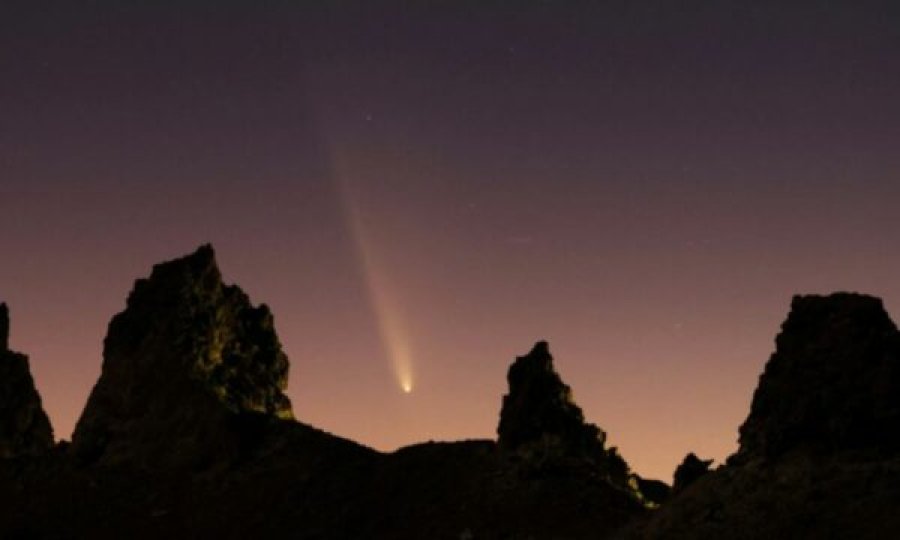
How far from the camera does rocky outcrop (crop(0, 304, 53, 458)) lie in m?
67.2

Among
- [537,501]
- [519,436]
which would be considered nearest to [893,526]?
[537,501]

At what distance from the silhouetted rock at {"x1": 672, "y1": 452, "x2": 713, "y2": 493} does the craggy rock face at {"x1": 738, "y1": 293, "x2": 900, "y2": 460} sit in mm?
8934

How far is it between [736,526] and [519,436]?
19444 mm

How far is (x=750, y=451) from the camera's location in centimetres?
3466

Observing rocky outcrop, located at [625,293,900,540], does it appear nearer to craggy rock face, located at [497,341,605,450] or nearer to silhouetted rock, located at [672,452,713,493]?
silhouetted rock, located at [672,452,713,493]

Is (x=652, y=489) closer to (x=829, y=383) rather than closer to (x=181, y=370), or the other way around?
(x=181, y=370)

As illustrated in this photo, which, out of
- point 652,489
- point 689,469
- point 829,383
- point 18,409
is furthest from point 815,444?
point 18,409

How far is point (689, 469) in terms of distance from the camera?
44.5 m

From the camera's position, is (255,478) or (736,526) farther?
(255,478)

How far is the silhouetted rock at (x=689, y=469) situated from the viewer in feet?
145

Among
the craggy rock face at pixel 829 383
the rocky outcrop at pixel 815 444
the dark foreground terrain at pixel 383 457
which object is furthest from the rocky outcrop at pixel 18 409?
the craggy rock face at pixel 829 383

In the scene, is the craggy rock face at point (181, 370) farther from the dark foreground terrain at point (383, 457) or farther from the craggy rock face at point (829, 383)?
the craggy rock face at point (829, 383)

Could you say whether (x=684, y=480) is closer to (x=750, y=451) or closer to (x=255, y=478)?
(x=750, y=451)

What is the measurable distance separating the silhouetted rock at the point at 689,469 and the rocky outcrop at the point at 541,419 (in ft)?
18.8
